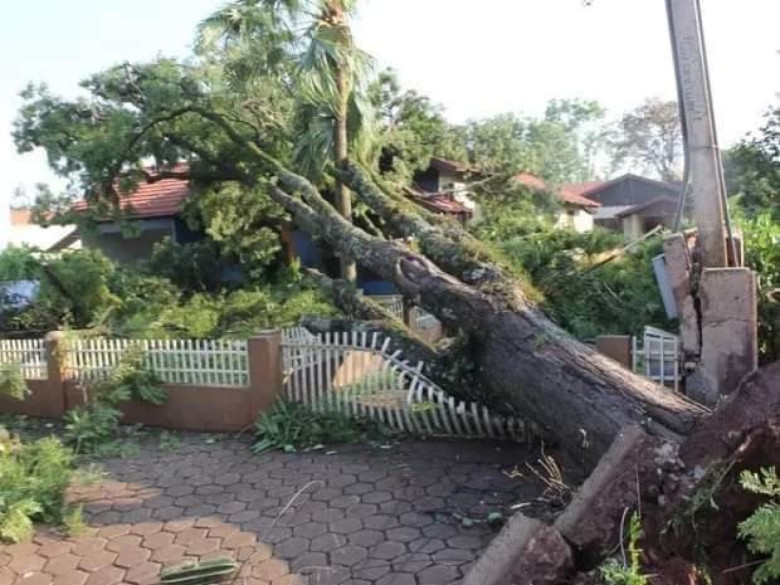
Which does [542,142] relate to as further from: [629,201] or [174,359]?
[174,359]

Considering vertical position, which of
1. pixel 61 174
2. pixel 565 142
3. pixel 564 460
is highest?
pixel 565 142

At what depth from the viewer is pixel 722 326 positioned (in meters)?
4.71

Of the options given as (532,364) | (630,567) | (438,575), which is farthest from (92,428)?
(630,567)

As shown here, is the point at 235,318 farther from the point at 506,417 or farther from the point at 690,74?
the point at 690,74

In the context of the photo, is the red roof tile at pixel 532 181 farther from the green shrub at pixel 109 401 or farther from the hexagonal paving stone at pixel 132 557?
the hexagonal paving stone at pixel 132 557

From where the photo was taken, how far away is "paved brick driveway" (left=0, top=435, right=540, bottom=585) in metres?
4.16

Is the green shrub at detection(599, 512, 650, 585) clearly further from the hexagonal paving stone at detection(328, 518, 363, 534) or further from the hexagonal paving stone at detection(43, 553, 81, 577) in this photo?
the hexagonal paving stone at detection(43, 553, 81, 577)

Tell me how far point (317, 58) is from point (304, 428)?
631 centimetres

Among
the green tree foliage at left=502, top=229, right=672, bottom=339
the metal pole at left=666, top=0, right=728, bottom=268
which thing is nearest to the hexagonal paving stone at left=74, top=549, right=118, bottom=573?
the green tree foliage at left=502, top=229, right=672, bottom=339

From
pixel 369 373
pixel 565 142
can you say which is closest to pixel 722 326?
Answer: pixel 369 373

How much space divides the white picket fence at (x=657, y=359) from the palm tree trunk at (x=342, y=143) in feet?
18.3

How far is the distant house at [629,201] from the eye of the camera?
1276 inches

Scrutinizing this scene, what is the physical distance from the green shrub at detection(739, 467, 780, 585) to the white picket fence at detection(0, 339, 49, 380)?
8099 mm

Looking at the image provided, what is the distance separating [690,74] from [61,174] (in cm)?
1179
